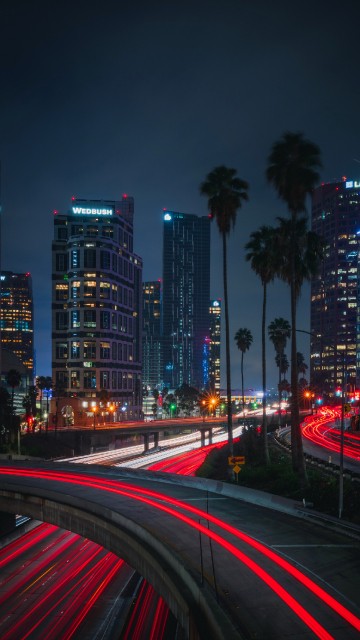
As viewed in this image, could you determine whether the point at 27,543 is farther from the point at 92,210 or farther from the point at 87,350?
the point at 92,210

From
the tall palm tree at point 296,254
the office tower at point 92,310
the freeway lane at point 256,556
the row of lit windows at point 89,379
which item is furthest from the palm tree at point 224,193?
the row of lit windows at point 89,379

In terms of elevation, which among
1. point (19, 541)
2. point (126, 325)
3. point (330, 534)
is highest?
point (126, 325)

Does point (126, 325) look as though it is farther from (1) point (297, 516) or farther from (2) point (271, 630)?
(2) point (271, 630)

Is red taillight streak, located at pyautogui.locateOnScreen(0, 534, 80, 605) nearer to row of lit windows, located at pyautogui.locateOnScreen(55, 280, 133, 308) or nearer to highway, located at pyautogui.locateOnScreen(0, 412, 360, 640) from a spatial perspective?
highway, located at pyautogui.locateOnScreen(0, 412, 360, 640)

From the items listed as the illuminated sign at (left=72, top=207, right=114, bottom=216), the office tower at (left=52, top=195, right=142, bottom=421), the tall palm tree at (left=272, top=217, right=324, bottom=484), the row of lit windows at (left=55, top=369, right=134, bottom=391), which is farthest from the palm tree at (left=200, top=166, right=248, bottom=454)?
the illuminated sign at (left=72, top=207, right=114, bottom=216)

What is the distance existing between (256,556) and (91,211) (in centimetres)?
15500

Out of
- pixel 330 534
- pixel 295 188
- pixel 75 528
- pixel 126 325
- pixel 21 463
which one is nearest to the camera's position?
pixel 330 534

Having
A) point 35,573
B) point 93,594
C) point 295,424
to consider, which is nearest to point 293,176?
point 295,424

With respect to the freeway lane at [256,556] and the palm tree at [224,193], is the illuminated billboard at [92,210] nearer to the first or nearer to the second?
the palm tree at [224,193]

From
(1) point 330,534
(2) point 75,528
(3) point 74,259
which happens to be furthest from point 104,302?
(1) point 330,534

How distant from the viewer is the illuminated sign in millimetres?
167375

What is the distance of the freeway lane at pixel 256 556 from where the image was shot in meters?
15.8

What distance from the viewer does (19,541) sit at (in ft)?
150

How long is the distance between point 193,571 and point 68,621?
13746 mm
